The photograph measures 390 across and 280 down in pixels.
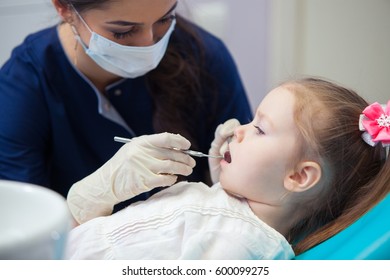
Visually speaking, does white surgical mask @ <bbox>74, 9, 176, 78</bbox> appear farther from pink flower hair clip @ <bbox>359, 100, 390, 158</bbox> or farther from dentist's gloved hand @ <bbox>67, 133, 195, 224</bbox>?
pink flower hair clip @ <bbox>359, 100, 390, 158</bbox>

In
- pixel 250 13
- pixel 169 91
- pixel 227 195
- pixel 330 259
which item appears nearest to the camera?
pixel 330 259

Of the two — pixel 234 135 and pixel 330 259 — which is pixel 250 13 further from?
pixel 330 259

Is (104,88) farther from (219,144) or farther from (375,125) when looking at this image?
(375,125)

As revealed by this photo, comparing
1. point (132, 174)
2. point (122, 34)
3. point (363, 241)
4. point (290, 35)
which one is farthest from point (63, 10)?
point (363, 241)

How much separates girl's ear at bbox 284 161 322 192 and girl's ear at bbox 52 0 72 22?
0.62m

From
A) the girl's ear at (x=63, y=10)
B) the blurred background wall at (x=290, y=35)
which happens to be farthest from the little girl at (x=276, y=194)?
the girl's ear at (x=63, y=10)

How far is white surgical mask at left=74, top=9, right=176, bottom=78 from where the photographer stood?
1.07 m

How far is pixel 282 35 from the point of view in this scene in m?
1.25

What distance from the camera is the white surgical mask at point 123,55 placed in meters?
1.07

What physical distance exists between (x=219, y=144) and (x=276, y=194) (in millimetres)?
185

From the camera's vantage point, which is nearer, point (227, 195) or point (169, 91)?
point (227, 195)

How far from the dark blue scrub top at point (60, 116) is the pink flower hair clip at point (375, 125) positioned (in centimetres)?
32

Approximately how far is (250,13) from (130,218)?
0.77 m
